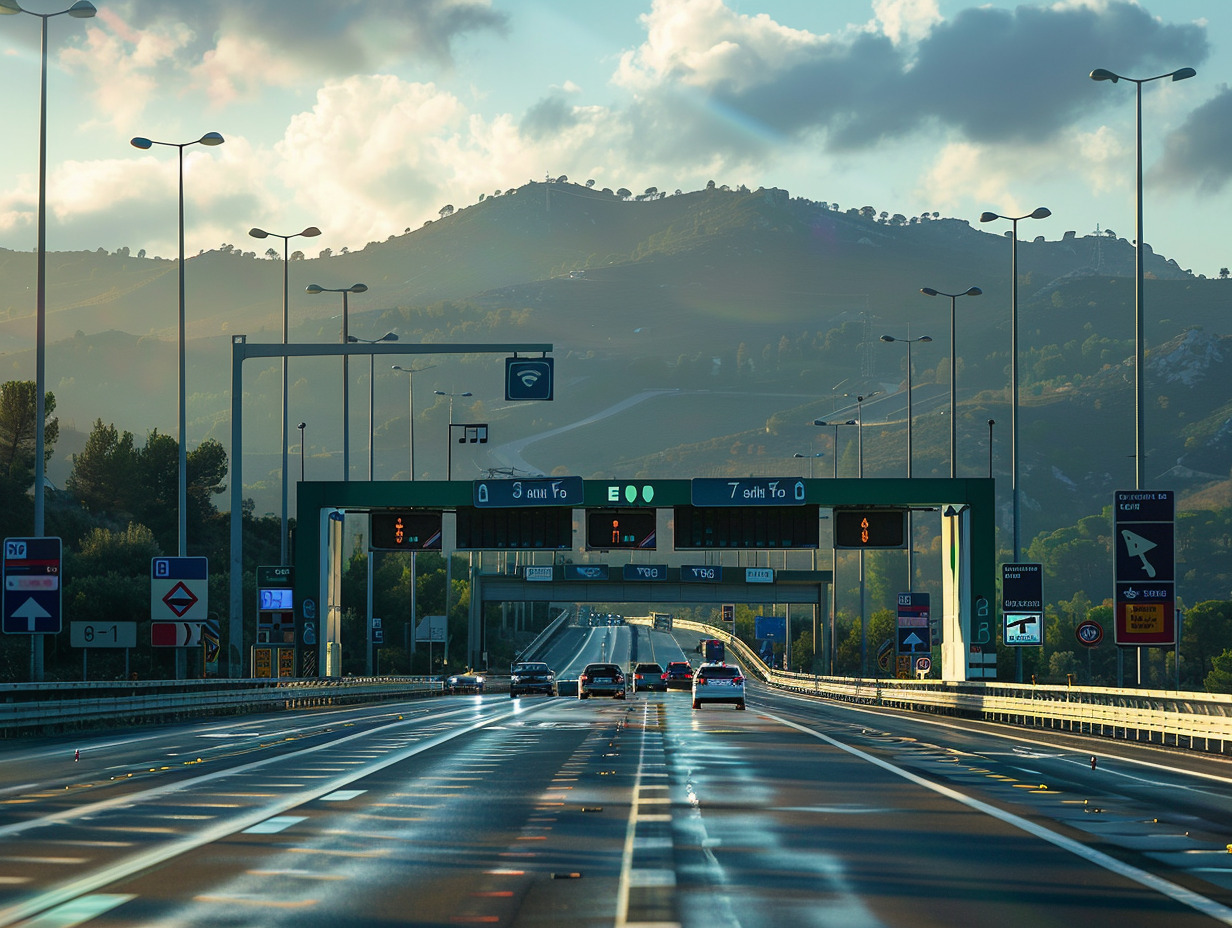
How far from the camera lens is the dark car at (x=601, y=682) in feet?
204

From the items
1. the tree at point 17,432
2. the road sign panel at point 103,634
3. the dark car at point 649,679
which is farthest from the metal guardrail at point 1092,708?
the tree at point 17,432

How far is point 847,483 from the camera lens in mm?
54188

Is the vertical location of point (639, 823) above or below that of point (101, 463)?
below

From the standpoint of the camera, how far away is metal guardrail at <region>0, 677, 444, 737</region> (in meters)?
31.5

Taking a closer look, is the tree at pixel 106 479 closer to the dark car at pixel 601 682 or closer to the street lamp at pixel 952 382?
the dark car at pixel 601 682

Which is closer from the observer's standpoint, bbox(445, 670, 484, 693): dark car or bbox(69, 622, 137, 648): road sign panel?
bbox(69, 622, 137, 648): road sign panel

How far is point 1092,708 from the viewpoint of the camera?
35312 mm

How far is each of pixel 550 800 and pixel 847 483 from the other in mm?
38210

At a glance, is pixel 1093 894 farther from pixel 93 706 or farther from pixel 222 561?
pixel 222 561

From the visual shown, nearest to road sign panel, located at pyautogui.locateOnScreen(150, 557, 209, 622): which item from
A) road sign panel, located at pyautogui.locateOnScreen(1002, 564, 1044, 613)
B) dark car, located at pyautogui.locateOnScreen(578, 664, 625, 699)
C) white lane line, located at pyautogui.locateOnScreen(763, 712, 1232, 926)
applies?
white lane line, located at pyautogui.locateOnScreen(763, 712, 1232, 926)

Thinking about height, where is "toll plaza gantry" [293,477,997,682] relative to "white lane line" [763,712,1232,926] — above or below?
above

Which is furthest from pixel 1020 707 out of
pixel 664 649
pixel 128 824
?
pixel 664 649

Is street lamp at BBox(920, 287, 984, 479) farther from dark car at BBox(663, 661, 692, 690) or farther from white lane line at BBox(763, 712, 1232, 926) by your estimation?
white lane line at BBox(763, 712, 1232, 926)

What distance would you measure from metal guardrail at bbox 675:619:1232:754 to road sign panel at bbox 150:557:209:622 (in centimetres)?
1880
